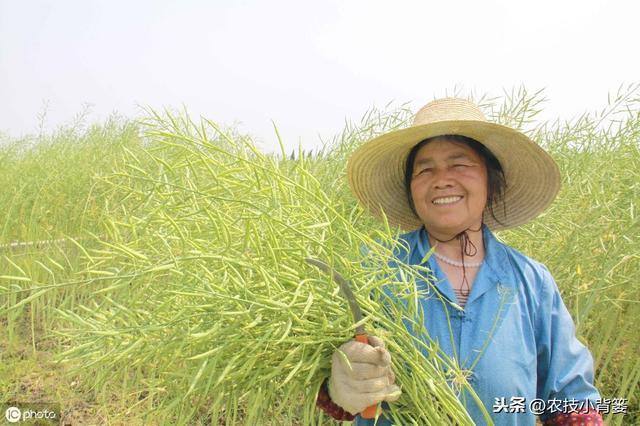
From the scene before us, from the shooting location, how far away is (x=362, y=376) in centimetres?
73

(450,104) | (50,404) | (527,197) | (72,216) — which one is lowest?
(50,404)

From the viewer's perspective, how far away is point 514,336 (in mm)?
957

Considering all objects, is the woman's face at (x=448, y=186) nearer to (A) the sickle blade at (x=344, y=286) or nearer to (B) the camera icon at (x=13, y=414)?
(A) the sickle blade at (x=344, y=286)

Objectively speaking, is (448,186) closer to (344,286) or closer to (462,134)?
(462,134)

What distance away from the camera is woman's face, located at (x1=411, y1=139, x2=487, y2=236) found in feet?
3.34

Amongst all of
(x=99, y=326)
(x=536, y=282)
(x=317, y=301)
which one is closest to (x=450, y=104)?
(x=536, y=282)

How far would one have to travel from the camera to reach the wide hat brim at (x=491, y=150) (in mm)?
1060

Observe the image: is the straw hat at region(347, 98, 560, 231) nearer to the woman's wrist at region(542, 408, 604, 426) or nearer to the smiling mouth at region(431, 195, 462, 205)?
the smiling mouth at region(431, 195, 462, 205)

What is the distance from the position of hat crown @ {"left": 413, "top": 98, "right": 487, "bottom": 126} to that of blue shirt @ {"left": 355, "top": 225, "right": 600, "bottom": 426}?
0.27 metres

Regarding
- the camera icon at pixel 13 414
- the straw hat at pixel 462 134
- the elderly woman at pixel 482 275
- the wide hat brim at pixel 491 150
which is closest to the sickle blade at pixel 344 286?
the elderly woman at pixel 482 275

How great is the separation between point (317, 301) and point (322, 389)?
0.80 ft

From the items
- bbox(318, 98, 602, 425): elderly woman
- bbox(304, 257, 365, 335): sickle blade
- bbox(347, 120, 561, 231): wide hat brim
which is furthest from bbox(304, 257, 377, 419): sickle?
bbox(347, 120, 561, 231): wide hat brim

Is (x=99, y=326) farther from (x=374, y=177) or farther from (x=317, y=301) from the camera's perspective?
(x=374, y=177)

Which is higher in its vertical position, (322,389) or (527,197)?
(527,197)
